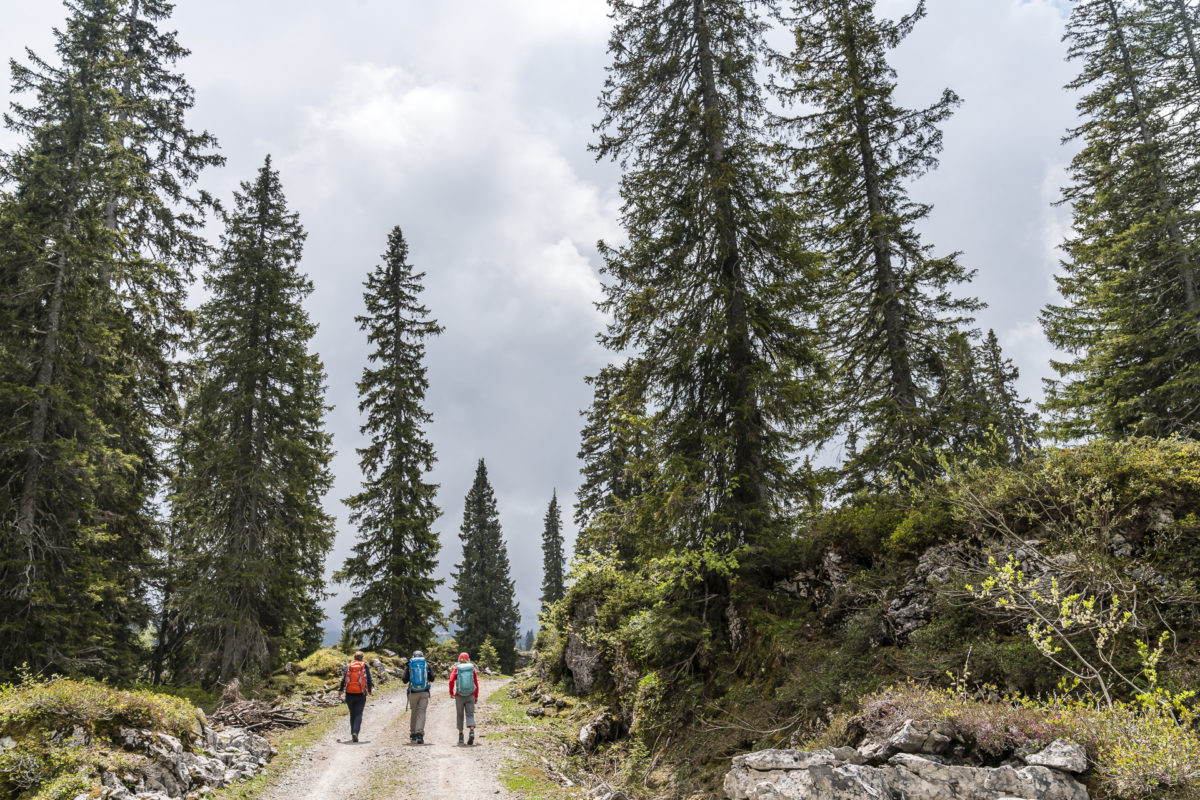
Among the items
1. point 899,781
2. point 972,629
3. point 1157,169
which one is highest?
point 1157,169

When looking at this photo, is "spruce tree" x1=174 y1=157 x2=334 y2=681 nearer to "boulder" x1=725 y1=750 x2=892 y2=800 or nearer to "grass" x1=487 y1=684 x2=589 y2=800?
"grass" x1=487 y1=684 x2=589 y2=800

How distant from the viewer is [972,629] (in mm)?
7500

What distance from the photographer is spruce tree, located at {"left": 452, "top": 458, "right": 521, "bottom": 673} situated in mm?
51250

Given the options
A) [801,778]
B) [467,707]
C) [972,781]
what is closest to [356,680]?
[467,707]

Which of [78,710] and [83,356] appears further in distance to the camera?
[83,356]

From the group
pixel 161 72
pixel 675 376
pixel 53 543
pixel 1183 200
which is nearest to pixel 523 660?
pixel 53 543

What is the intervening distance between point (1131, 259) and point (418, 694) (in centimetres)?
2534

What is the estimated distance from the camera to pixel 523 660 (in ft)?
146

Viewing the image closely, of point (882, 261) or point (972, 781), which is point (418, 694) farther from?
point (882, 261)

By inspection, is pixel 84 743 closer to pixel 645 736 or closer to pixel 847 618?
pixel 645 736

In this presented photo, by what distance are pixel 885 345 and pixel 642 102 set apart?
9469mm

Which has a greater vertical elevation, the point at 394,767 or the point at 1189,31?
the point at 1189,31

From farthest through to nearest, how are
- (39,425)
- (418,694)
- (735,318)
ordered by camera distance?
1. (418,694)
2. (39,425)
3. (735,318)

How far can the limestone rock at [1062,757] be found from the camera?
5062mm
